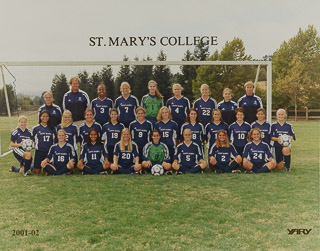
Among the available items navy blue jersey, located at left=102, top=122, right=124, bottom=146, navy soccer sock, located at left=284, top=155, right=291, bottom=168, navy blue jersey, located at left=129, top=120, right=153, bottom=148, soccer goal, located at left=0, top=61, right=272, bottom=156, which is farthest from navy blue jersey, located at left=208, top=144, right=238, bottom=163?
navy blue jersey, located at left=102, top=122, right=124, bottom=146

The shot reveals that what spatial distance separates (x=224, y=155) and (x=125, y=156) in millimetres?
1596

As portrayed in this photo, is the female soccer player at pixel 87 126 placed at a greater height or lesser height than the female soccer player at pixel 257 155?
greater

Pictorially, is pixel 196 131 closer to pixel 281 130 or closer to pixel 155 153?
pixel 155 153

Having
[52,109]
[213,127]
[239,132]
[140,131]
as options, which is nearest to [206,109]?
[213,127]

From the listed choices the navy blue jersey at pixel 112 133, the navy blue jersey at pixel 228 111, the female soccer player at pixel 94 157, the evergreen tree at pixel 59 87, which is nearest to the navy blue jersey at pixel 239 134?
the navy blue jersey at pixel 228 111

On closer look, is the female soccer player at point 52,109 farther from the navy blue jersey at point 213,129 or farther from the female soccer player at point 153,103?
the navy blue jersey at point 213,129

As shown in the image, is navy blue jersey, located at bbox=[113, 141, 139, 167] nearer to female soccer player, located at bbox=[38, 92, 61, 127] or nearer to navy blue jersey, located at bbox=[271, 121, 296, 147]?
female soccer player, located at bbox=[38, 92, 61, 127]

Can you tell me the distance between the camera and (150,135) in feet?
17.3

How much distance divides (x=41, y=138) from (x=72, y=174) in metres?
0.79

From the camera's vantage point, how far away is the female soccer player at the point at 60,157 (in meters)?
5.00

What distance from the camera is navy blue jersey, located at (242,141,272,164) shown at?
506 centimetres

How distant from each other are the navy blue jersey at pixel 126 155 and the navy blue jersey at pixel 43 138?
1083mm

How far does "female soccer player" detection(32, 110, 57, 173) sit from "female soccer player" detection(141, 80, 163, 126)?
1621 mm

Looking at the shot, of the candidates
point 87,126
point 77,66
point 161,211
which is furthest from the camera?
point 77,66
